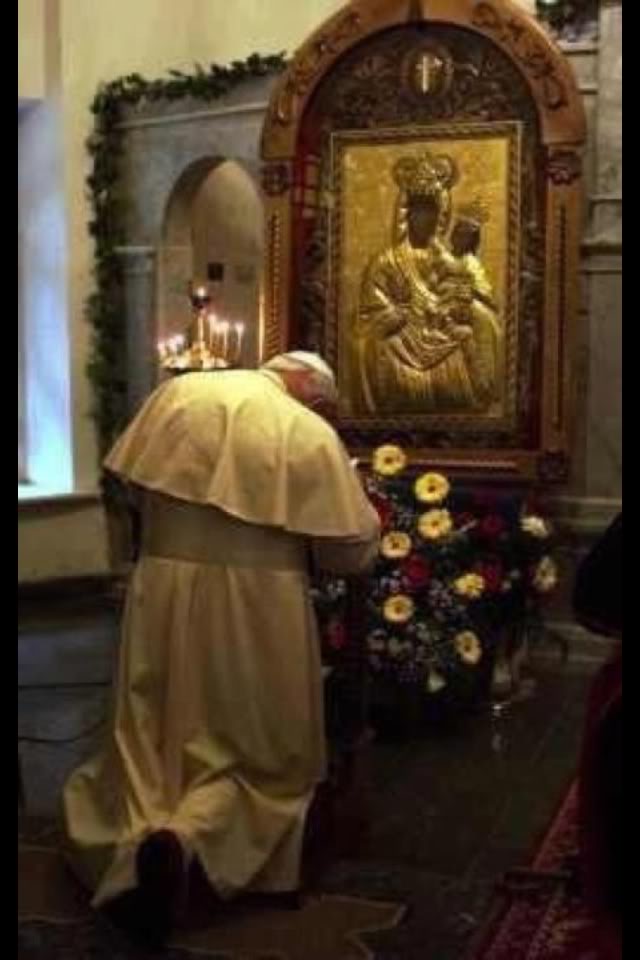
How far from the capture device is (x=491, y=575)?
6.26 metres

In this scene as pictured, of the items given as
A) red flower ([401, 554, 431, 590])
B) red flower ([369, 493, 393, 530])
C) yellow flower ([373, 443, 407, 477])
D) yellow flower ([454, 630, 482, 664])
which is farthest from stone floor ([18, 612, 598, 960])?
yellow flower ([373, 443, 407, 477])

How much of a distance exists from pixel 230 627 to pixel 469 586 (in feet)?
7.32

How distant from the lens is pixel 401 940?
12.7 ft

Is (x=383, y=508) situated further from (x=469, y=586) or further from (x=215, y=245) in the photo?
(x=215, y=245)

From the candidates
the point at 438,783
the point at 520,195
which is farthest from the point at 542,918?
the point at 520,195

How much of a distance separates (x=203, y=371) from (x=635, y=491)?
242 centimetres

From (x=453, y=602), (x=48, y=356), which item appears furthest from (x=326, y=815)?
(x=48, y=356)

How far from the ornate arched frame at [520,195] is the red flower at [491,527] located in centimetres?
88

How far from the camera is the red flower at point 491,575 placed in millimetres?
6246

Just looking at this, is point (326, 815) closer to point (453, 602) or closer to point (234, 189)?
point (453, 602)

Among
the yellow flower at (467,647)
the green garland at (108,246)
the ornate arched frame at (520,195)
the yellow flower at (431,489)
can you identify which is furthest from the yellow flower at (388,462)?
the green garland at (108,246)

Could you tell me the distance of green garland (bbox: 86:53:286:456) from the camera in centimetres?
904

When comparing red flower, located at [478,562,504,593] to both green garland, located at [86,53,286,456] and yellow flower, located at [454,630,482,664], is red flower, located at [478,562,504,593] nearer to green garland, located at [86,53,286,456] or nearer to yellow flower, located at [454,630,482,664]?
yellow flower, located at [454,630,482,664]

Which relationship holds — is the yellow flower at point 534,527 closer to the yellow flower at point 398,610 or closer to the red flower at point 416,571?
the red flower at point 416,571
